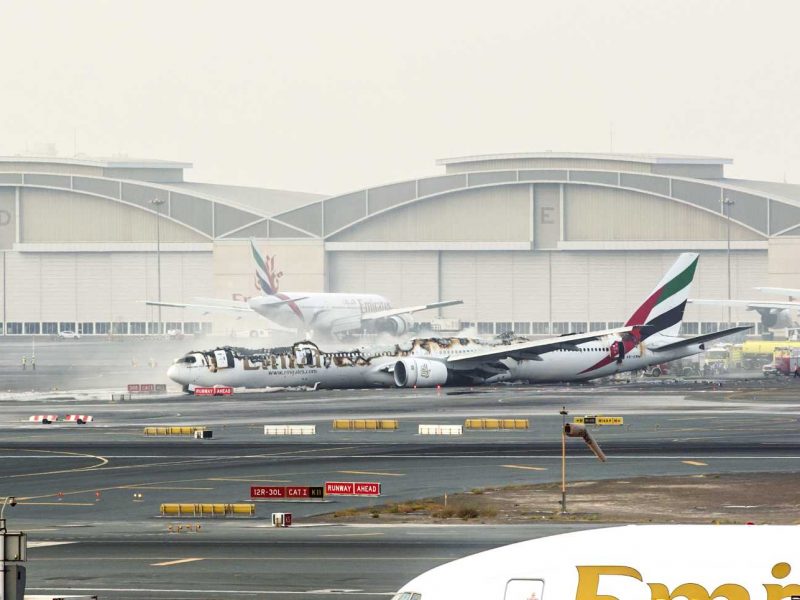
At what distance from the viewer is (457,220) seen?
541ft

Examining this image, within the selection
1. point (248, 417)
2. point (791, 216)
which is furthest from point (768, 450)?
point (791, 216)

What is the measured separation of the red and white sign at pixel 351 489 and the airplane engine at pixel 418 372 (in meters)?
47.4

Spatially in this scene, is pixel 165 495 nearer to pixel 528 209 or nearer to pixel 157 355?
pixel 157 355

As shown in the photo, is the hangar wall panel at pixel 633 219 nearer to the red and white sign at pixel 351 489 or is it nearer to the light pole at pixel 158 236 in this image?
the light pole at pixel 158 236

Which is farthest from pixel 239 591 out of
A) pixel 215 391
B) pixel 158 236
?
pixel 158 236

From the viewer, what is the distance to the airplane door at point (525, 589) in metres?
12.9

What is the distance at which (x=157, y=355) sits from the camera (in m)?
130

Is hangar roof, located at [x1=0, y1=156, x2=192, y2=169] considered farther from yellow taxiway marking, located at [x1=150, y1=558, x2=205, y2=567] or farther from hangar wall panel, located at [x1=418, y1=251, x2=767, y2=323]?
yellow taxiway marking, located at [x1=150, y1=558, x2=205, y2=567]

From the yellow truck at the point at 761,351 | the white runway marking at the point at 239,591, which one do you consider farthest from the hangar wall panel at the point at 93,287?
the white runway marking at the point at 239,591

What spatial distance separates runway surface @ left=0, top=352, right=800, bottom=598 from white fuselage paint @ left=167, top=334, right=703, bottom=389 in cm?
171

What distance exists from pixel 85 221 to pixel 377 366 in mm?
94976

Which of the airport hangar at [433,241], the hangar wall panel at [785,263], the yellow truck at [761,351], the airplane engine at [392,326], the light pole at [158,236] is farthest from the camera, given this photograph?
the light pole at [158,236]

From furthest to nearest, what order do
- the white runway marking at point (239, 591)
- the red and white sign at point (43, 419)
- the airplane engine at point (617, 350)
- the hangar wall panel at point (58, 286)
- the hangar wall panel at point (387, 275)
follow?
the hangar wall panel at point (58, 286)
the hangar wall panel at point (387, 275)
the airplane engine at point (617, 350)
the red and white sign at point (43, 419)
the white runway marking at point (239, 591)

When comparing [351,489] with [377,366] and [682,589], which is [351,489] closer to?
[682,589]
